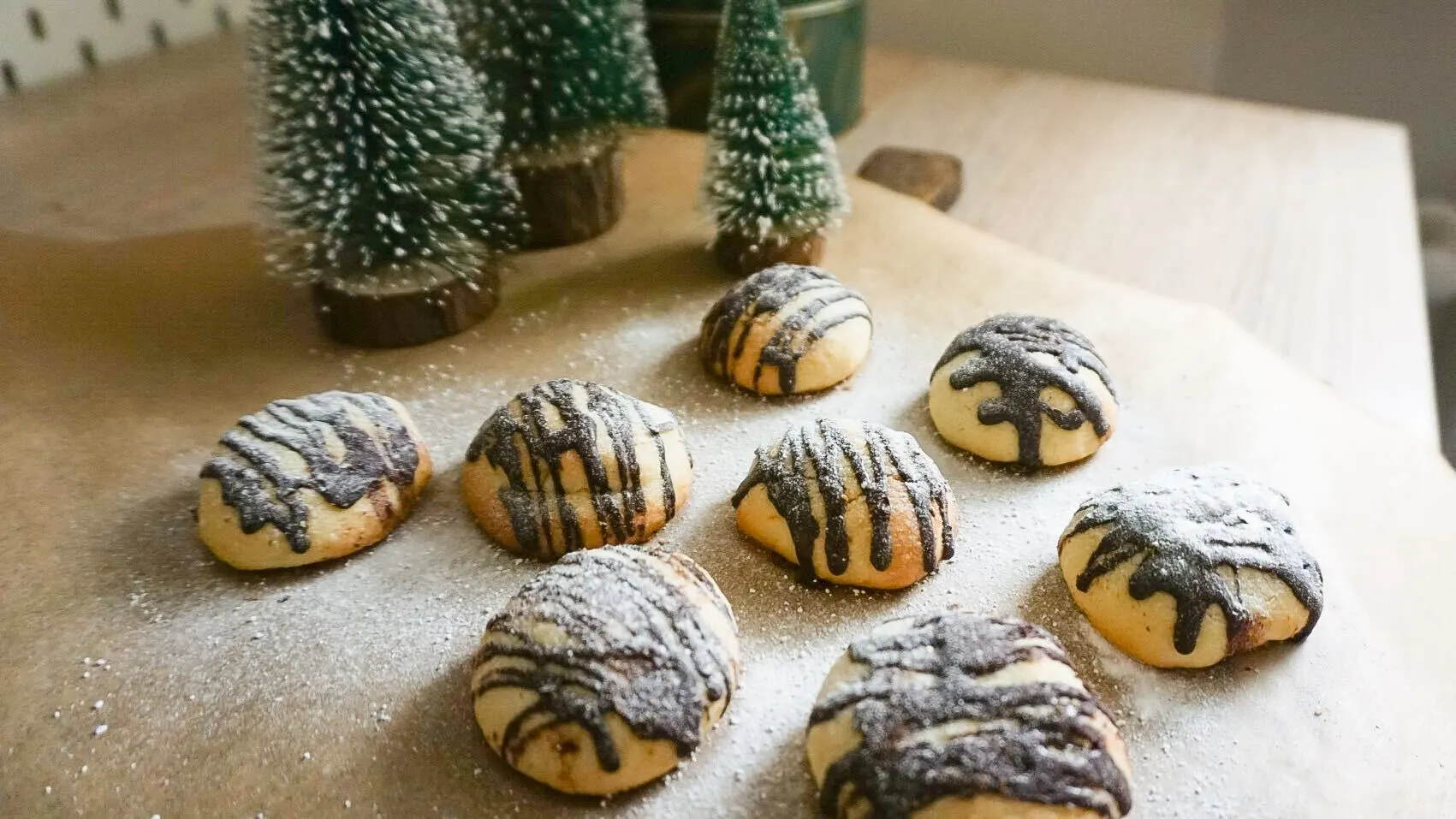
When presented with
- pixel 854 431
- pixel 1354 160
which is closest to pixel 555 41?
pixel 854 431

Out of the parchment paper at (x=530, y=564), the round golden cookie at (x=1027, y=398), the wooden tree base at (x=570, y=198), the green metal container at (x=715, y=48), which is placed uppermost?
the green metal container at (x=715, y=48)

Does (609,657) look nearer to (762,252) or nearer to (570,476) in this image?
(570,476)

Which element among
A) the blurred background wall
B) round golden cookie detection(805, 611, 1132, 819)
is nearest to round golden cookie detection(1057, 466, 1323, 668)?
round golden cookie detection(805, 611, 1132, 819)

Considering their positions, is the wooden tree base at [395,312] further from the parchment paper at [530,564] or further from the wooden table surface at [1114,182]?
the wooden table surface at [1114,182]

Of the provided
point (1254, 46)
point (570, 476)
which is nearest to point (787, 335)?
point (570, 476)

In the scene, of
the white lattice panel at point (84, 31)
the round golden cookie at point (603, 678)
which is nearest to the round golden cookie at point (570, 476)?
the round golden cookie at point (603, 678)
